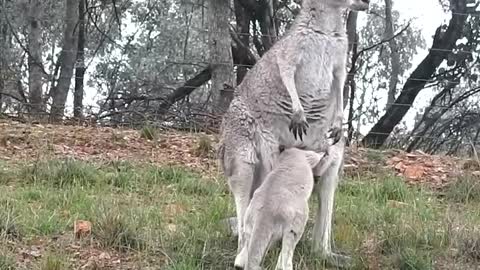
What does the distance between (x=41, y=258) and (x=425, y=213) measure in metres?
2.83

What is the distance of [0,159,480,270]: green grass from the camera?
5.00 meters

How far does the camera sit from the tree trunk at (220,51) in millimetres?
10930

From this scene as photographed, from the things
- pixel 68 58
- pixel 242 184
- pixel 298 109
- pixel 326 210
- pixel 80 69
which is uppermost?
pixel 68 58

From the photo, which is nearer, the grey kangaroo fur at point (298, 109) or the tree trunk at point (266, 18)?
the grey kangaroo fur at point (298, 109)

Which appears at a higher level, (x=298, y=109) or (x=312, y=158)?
(x=298, y=109)

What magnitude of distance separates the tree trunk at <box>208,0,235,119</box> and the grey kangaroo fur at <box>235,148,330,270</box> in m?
6.39

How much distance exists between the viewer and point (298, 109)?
16.4ft

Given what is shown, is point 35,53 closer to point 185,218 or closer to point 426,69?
point 426,69

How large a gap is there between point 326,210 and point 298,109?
69 cm

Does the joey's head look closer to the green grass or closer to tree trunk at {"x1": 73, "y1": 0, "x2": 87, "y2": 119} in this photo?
the green grass

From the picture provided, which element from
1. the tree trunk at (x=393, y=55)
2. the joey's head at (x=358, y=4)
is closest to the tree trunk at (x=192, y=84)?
the tree trunk at (x=393, y=55)

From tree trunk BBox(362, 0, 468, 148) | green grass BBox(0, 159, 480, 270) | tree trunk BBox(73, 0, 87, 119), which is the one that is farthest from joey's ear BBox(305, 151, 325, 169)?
tree trunk BBox(73, 0, 87, 119)

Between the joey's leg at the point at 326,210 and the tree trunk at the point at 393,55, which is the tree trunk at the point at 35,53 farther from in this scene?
the joey's leg at the point at 326,210

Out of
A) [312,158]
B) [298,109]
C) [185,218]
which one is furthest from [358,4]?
[185,218]
